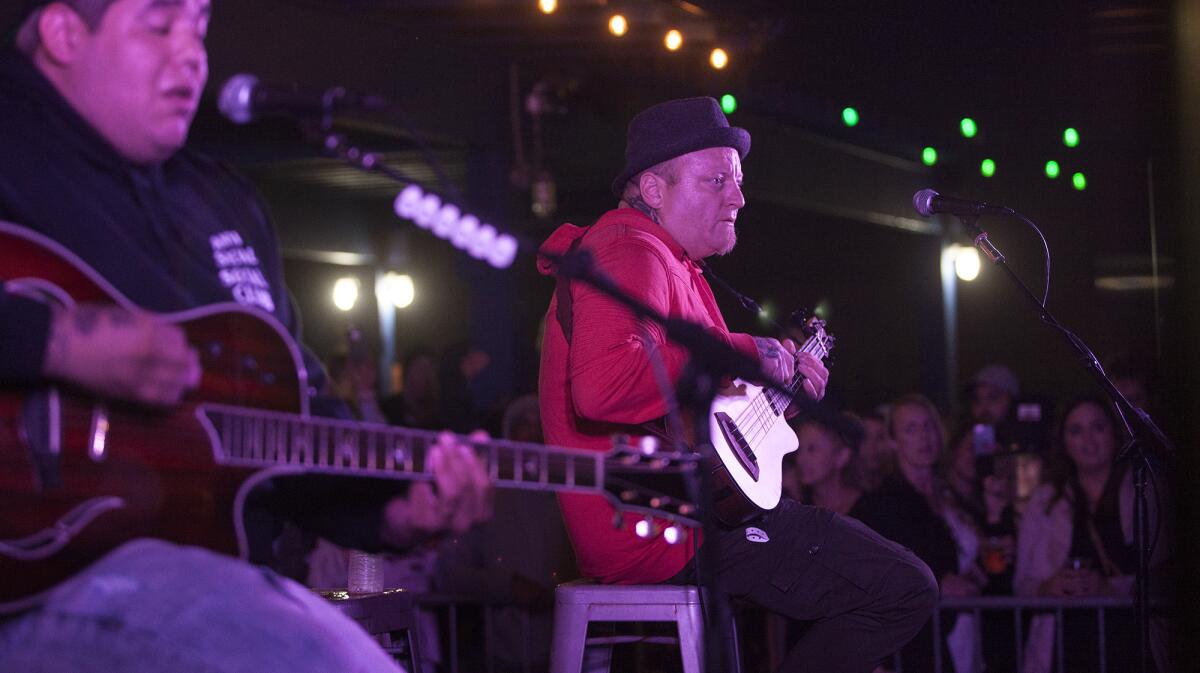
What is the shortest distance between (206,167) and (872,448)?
453 cm

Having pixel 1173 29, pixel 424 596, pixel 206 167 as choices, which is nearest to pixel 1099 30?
pixel 1173 29

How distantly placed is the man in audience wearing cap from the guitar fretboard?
31.6 inches

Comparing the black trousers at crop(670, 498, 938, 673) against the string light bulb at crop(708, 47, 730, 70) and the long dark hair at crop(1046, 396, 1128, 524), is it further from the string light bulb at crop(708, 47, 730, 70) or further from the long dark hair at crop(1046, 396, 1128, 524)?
the string light bulb at crop(708, 47, 730, 70)

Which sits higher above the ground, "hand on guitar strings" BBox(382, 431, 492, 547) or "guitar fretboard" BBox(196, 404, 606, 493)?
"guitar fretboard" BBox(196, 404, 606, 493)

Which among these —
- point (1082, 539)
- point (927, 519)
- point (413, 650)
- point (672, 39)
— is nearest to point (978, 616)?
point (927, 519)

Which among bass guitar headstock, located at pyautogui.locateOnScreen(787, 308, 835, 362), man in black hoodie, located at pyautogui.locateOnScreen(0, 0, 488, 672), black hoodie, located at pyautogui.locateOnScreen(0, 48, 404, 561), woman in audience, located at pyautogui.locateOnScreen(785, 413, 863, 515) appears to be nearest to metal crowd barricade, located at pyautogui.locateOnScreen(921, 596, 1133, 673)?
woman in audience, located at pyautogui.locateOnScreen(785, 413, 863, 515)

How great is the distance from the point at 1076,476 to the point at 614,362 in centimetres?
331

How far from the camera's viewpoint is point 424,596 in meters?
5.74

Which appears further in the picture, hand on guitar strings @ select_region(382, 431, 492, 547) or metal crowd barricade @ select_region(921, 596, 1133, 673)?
metal crowd barricade @ select_region(921, 596, 1133, 673)

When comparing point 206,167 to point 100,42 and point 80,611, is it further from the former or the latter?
point 80,611

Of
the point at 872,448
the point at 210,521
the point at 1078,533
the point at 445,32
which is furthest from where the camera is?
the point at 445,32

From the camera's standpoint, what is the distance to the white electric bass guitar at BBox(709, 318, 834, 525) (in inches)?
131

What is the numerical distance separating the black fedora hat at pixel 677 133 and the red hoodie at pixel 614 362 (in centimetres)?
21

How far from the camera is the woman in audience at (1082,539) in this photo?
509 cm
